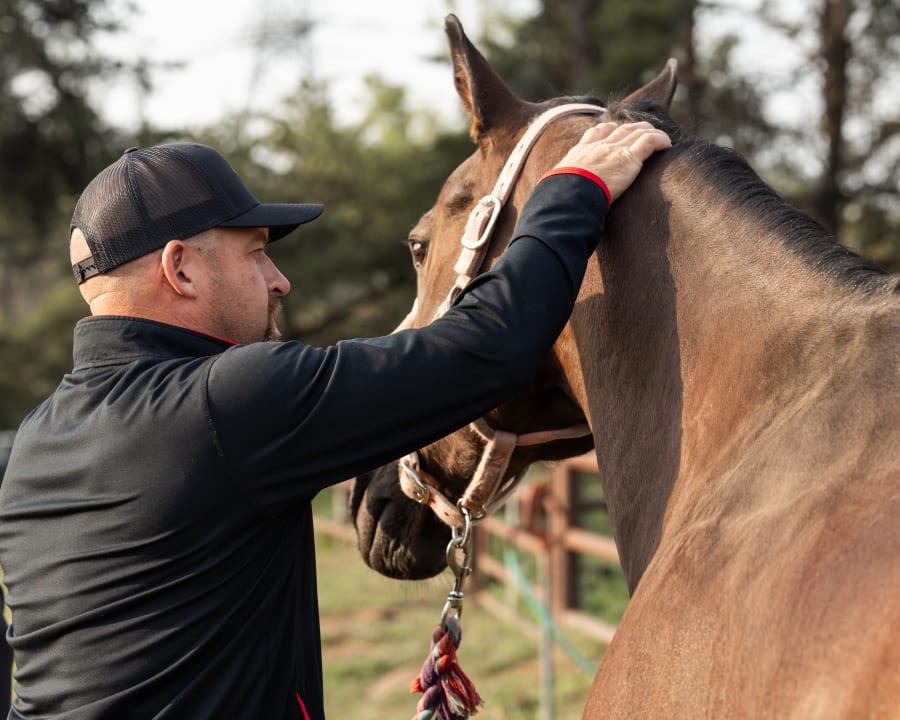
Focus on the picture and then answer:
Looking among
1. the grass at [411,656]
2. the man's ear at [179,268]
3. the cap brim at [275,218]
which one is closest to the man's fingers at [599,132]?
the cap brim at [275,218]

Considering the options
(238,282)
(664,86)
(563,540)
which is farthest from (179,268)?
(563,540)

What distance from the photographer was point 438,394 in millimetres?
1810

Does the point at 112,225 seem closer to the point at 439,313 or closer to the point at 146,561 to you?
the point at 146,561

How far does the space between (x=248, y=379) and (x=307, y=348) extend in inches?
5.4

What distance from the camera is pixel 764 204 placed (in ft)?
6.41

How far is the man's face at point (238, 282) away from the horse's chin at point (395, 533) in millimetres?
913

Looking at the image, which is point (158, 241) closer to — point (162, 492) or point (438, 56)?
point (162, 492)

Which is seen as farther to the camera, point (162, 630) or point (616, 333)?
point (616, 333)

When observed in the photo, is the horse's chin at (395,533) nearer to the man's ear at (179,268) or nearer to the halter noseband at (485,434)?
the halter noseband at (485,434)

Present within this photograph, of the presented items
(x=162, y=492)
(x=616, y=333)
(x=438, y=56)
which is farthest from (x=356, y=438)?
(x=438, y=56)

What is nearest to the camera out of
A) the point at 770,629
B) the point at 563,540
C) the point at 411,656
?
the point at 770,629

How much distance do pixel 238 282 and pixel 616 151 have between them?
87cm

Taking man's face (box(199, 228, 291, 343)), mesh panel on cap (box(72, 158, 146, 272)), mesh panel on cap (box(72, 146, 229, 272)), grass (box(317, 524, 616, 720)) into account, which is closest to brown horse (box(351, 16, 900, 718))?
man's face (box(199, 228, 291, 343))

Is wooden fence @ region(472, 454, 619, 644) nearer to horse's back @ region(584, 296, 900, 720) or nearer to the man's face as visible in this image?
the man's face
